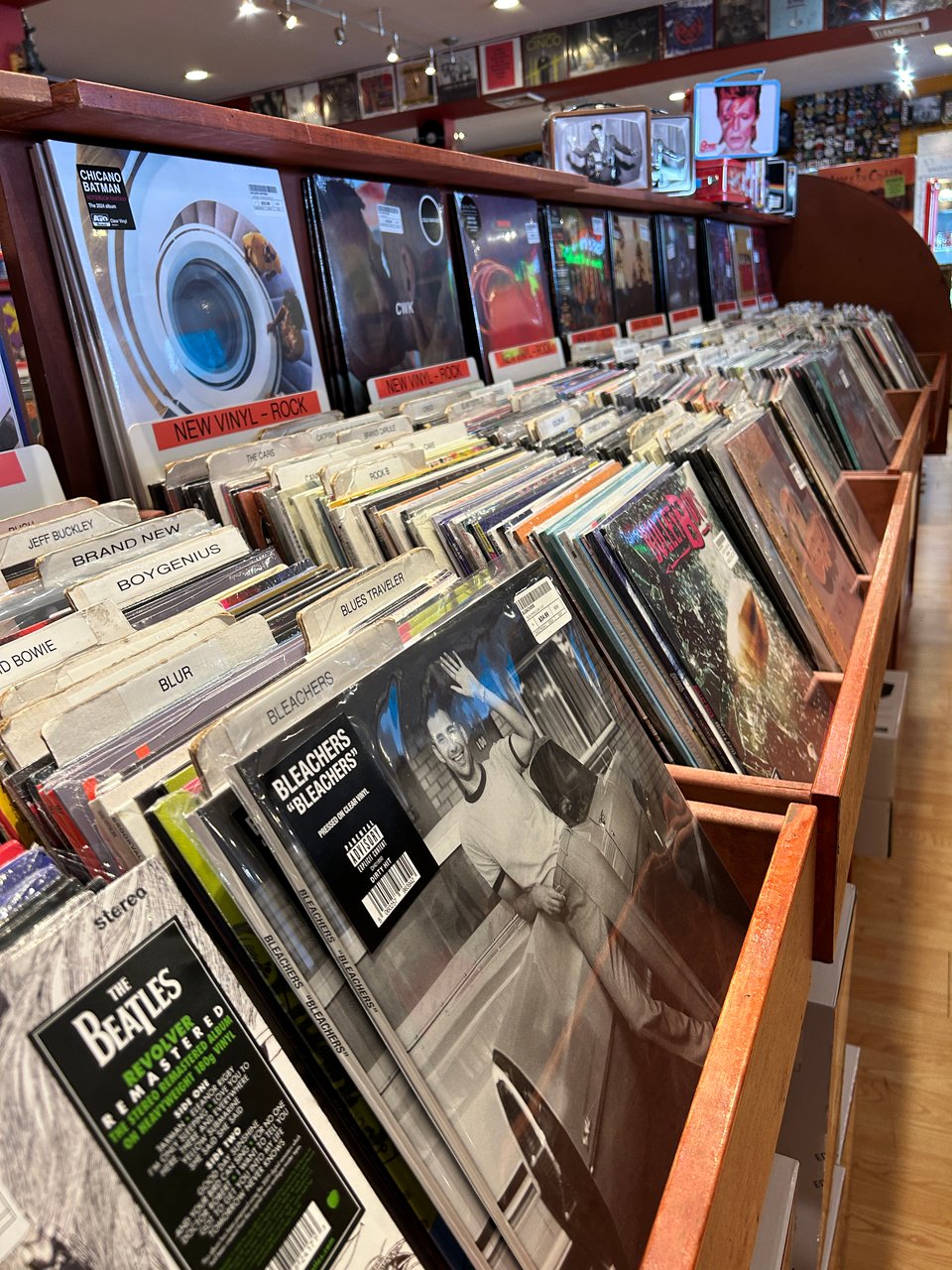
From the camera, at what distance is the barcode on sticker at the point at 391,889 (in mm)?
534

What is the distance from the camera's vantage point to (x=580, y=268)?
117 inches

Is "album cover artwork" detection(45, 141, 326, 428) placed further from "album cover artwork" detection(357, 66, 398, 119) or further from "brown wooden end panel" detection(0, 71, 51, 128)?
"album cover artwork" detection(357, 66, 398, 119)

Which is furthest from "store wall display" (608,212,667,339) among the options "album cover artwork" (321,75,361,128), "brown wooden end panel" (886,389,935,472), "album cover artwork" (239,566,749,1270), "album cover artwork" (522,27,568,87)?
"album cover artwork" (321,75,361,128)

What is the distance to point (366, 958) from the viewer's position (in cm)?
52

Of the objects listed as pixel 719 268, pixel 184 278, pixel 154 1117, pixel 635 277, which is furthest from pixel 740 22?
pixel 154 1117

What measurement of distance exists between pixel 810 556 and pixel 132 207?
1.23 meters

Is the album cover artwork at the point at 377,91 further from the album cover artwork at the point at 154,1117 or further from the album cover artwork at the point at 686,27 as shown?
the album cover artwork at the point at 154,1117

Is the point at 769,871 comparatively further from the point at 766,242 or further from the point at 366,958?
Answer: the point at 766,242

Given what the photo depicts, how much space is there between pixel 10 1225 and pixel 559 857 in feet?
1.43

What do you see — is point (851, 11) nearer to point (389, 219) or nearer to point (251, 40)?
point (251, 40)

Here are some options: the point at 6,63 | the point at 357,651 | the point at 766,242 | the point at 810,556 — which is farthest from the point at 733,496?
the point at 766,242

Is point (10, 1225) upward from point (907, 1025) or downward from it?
upward

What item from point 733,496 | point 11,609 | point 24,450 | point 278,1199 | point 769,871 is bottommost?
point 769,871

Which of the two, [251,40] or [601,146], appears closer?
[601,146]
